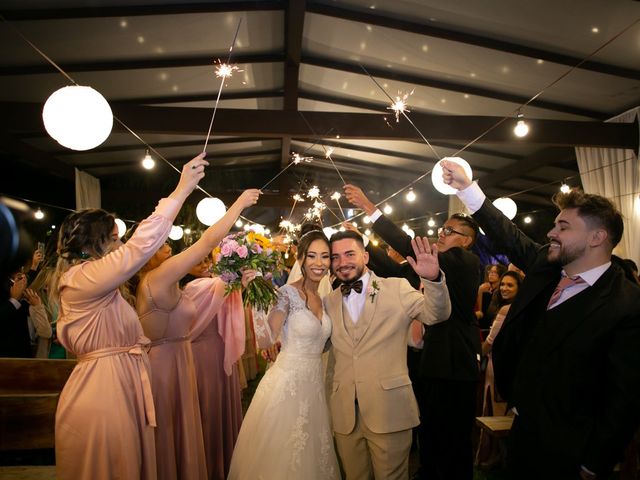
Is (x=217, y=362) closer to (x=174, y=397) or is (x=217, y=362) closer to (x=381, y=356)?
(x=174, y=397)

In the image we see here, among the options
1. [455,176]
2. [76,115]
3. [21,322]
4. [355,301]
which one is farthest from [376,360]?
[21,322]

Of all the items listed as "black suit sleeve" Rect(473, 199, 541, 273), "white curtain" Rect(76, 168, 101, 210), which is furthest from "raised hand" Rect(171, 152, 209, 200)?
"white curtain" Rect(76, 168, 101, 210)

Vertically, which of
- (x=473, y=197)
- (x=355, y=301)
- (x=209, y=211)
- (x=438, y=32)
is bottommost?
(x=355, y=301)

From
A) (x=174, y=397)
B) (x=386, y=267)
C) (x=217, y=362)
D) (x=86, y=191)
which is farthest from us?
(x=86, y=191)

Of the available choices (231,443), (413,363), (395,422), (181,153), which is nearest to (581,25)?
(413,363)

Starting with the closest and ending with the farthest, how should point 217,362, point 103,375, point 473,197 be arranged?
1. point 103,375
2. point 473,197
3. point 217,362

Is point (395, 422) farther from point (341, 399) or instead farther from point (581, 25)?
point (581, 25)

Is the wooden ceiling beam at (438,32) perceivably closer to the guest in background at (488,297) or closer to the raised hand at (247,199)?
the guest in background at (488,297)

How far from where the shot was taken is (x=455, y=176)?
2.20m

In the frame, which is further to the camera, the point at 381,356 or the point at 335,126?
the point at 335,126

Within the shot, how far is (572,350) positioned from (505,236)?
2.07 feet

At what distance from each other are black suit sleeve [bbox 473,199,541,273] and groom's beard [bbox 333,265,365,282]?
2.47ft

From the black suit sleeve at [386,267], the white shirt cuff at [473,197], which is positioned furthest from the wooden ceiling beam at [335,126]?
the white shirt cuff at [473,197]

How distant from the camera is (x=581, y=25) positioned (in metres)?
4.16
